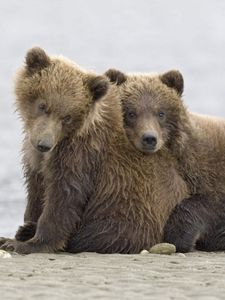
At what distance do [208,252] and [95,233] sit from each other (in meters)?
1.20

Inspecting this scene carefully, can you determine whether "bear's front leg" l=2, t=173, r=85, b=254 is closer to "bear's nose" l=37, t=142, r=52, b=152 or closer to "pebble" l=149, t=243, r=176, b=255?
"bear's nose" l=37, t=142, r=52, b=152

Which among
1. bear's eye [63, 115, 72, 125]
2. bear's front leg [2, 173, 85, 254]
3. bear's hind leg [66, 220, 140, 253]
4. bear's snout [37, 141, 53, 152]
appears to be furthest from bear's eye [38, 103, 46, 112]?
bear's hind leg [66, 220, 140, 253]

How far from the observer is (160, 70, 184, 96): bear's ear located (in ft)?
34.4

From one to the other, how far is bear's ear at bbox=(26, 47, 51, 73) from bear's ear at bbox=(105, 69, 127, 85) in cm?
89

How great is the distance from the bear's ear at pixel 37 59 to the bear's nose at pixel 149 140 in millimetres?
1097

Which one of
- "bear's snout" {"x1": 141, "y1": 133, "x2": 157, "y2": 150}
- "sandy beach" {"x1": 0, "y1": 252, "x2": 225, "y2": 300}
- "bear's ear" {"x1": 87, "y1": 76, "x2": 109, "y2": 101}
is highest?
"bear's ear" {"x1": 87, "y1": 76, "x2": 109, "y2": 101}

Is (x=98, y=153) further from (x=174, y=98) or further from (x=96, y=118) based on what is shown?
(x=174, y=98)

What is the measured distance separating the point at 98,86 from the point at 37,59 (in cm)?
61

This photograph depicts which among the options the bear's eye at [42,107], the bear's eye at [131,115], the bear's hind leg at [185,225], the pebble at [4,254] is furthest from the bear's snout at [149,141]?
the pebble at [4,254]

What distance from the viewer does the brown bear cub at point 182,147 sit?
32.8 ft

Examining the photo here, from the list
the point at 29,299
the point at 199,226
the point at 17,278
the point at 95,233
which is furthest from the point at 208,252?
the point at 29,299

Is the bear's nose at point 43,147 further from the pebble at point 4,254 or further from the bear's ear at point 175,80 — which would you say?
the bear's ear at point 175,80

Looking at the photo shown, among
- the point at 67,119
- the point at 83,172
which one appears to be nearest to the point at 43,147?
the point at 67,119

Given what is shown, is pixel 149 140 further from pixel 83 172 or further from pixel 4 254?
pixel 4 254
